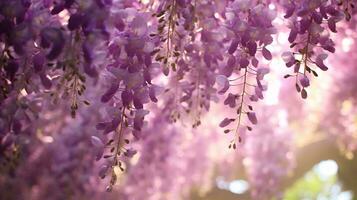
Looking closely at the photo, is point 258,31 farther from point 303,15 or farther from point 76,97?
point 76,97

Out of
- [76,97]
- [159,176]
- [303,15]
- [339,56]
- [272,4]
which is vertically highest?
[303,15]

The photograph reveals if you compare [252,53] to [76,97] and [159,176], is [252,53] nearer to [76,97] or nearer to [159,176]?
[76,97]

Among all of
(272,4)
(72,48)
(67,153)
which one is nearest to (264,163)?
(67,153)

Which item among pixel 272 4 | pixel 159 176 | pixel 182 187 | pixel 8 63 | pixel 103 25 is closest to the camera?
pixel 103 25

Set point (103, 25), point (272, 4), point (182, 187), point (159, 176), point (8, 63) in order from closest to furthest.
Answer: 1. point (103, 25)
2. point (8, 63)
3. point (272, 4)
4. point (159, 176)
5. point (182, 187)

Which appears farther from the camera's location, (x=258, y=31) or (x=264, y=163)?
(x=264, y=163)

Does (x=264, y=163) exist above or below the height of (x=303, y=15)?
below

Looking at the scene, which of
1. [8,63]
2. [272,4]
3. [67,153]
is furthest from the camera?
[67,153]

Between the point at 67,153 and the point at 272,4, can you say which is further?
the point at 67,153

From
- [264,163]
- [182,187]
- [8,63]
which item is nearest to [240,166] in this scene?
[182,187]
